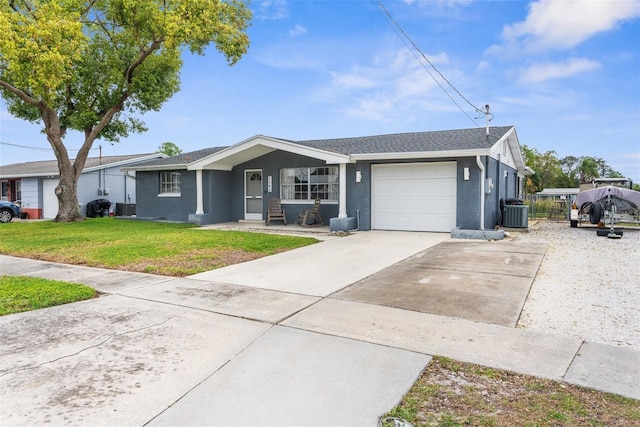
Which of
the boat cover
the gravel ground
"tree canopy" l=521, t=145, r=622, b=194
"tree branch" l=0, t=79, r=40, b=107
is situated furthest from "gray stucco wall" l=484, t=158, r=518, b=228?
"tree canopy" l=521, t=145, r=622, b=194

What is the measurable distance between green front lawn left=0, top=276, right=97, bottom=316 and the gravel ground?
18.1 ft

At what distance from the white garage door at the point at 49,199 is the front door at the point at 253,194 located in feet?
42.4

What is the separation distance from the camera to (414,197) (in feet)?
42.3

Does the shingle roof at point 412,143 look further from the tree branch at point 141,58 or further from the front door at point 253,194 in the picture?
the tree branch at point 141,58

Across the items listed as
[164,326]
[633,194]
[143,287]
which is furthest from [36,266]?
[633,194]

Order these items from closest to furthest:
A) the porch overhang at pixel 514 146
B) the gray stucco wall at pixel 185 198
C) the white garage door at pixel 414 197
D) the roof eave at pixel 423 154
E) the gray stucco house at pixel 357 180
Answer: the roof eave at pixel 423 154, the gray stucco house at pixel 357 180, the white garage door at pixel 414 197, the porch overhang at pixel 514 146, the gray stucco wall at pixel 185 198

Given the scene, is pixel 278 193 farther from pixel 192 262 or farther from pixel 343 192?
pixel 192 262

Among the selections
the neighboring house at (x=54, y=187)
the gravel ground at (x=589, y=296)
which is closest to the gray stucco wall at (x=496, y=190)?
the gravel ground at (x=589, y=296)

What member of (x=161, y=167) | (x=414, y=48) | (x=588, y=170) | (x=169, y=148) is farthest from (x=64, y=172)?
(x=588, y=170)

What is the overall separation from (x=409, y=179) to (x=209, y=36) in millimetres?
9998

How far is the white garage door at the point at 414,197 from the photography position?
12438mm

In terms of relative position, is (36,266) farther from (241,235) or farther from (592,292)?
(592,292)

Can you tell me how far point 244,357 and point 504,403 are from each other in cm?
201

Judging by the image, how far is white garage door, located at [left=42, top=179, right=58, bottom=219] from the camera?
2217cm
